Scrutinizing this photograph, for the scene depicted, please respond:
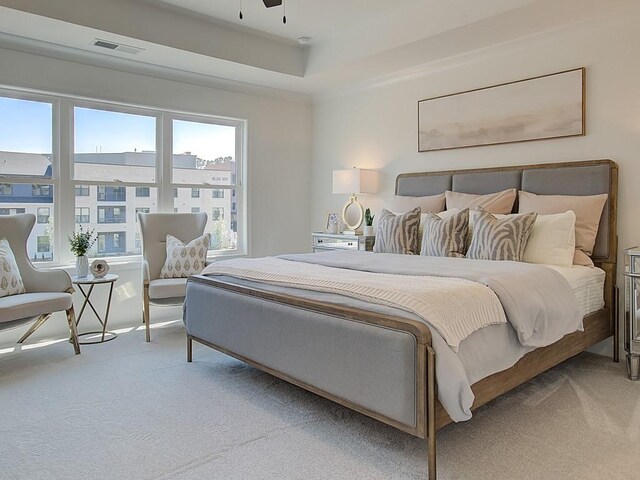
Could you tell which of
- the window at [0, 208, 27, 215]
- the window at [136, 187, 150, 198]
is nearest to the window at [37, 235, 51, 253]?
the window at [0, 208, 27, 215]

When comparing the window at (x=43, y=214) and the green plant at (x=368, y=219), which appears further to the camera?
the green plant at (x=368, y=219)

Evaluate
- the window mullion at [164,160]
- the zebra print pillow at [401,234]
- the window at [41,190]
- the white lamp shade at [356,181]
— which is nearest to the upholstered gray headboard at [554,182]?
the zebra print pillow at [401,234]

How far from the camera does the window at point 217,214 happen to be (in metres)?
5.43

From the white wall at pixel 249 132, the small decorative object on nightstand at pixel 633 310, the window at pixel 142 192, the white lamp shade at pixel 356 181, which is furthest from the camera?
the white lamp shade at pixel 356 181

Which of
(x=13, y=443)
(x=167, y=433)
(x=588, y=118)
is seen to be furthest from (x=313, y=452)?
Answer: (x=588, y=118)

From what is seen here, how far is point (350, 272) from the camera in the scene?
2955mm

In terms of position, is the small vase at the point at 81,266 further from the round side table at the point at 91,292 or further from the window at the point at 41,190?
the window at the point at 41,190

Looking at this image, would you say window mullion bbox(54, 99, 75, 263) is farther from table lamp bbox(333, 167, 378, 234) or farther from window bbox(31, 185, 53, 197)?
table lamp bbox(333, 167, 378, 234)

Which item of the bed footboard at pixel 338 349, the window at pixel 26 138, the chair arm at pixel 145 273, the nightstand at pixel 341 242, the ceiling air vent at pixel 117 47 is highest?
the ceiling air vent at pixel 117 47

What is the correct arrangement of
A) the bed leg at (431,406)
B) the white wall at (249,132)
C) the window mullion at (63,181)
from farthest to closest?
the window mullion at (63,181), the white wall at (249,132), the bed leg at (431,406)

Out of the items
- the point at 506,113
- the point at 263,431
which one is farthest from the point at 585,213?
the point at 263,431

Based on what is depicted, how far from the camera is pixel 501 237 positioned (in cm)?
336

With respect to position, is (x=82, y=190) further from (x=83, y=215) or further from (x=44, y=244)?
(x=44, y=244)

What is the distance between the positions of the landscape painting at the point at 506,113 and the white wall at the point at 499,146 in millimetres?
71
